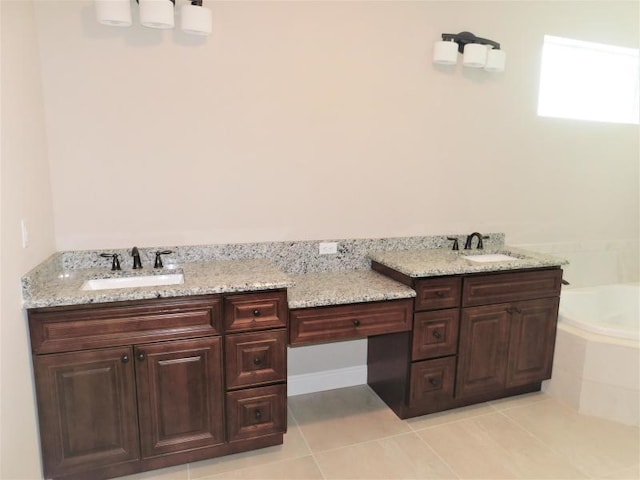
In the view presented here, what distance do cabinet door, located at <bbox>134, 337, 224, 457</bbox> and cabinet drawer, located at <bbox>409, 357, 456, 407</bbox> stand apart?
3.68 feet

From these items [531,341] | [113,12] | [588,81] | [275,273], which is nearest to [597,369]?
[531,341]

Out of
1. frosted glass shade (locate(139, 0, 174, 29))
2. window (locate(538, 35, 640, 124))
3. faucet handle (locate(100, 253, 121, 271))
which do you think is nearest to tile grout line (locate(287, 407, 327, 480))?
faucet handle (locate(100, 253, 121, 271))

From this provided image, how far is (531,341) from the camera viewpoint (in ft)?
9.20

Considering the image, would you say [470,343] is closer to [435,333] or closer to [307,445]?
[435,333]

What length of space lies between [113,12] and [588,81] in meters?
3.48

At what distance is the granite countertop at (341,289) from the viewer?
2251mm

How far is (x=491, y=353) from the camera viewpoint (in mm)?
2693

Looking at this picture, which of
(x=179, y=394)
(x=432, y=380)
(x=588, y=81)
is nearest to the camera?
(x=179, y=394)

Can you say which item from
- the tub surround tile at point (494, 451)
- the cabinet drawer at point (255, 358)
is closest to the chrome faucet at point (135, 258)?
the cabinet drawer at point (255, 358)

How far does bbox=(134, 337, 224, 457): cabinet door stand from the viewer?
2.01m

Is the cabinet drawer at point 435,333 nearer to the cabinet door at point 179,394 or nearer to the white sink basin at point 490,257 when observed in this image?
the white sink basin at point 490,257

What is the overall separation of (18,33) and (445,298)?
8.07 feet

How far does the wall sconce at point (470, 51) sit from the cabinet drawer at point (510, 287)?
140cm

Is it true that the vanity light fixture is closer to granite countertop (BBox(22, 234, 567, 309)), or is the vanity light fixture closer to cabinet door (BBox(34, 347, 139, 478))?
granite countertop (BBox(22, 234, 567, 309))
